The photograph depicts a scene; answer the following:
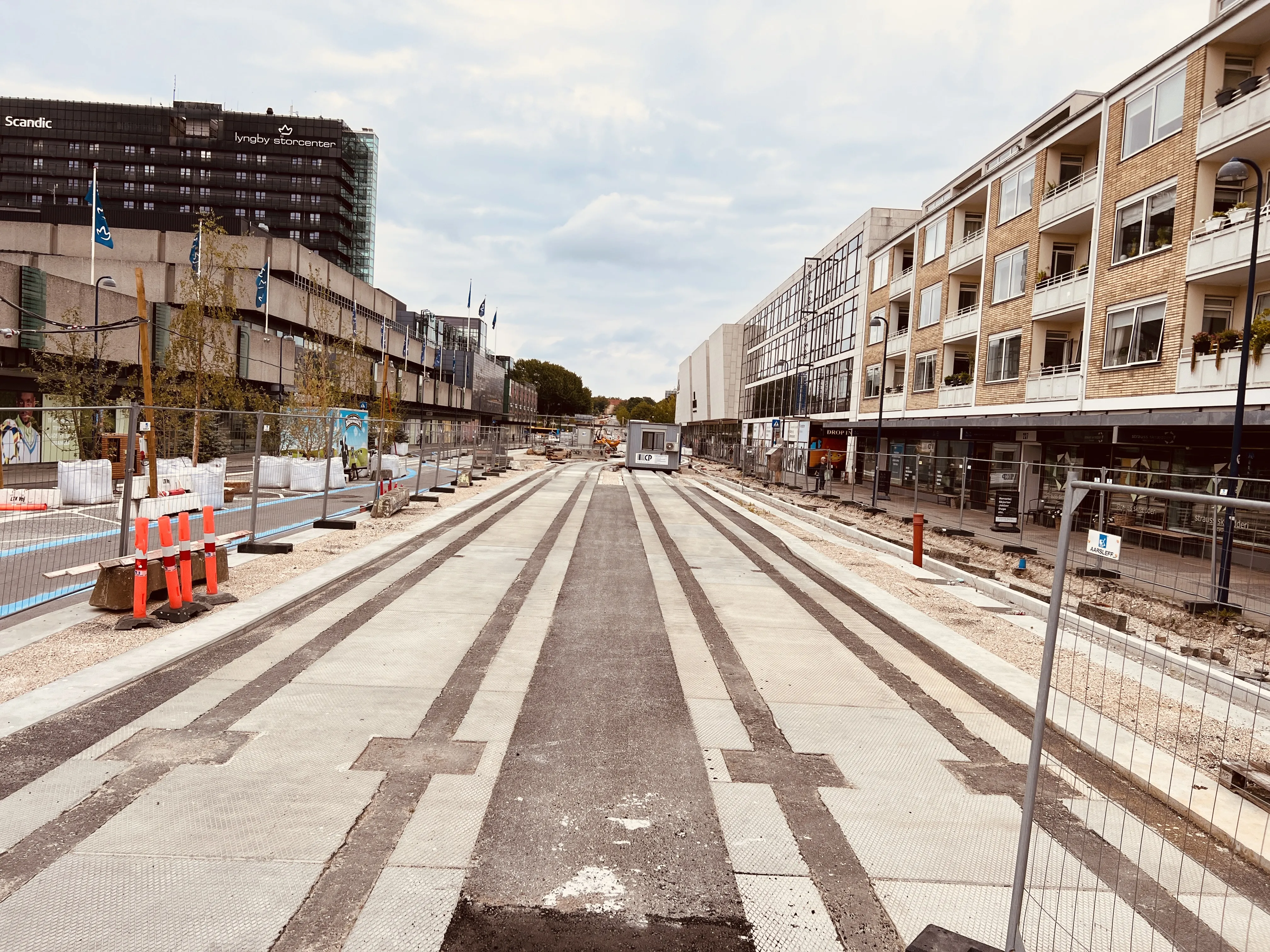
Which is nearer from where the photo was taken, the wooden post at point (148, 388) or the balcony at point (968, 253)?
the wooden post at point (148, 388)

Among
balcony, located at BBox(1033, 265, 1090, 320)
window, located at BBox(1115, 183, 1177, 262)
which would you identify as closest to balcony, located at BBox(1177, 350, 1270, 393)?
window, located at BBox(1115, 183, 1177, 262)

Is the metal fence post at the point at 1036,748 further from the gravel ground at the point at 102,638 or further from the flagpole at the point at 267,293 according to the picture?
the flagpole at the point at 267,293

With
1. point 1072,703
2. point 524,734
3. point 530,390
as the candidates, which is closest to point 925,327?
point 1072,703

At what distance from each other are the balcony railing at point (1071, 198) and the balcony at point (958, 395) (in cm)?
695

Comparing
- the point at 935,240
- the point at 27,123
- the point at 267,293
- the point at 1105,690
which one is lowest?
the point at 1105,690

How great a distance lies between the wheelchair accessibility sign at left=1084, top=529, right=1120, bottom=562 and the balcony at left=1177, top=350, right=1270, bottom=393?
1500 cm

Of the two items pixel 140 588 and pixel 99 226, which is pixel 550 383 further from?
pixel 140 588

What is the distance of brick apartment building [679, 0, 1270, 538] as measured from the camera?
18156 millimetres

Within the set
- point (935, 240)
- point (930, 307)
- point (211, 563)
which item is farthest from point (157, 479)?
point (935, 240)

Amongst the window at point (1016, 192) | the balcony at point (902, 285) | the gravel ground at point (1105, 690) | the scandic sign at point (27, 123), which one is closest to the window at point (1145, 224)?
the window at point (1016, 192)

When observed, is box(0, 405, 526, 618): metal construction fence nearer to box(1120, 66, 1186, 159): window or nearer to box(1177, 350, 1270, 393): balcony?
box(1177, 350, 1270, 393): balcony

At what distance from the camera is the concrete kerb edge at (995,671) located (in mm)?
4953

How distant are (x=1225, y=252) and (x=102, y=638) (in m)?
22.6

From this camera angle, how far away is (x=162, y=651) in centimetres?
774
